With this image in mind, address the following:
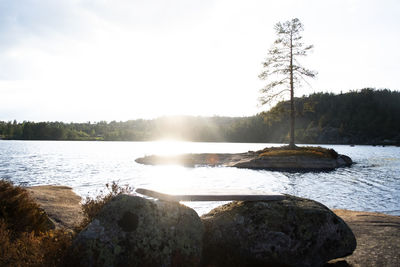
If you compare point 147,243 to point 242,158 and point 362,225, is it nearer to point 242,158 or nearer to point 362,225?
point 362,225

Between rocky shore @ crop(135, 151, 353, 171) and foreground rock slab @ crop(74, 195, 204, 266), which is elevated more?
foreground rock slab @ crop(74, 195, 204, 266)

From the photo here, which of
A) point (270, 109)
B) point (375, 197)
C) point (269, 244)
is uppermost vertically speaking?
point (270, 109)

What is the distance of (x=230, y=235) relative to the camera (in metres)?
6.22

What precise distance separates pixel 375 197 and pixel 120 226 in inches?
610

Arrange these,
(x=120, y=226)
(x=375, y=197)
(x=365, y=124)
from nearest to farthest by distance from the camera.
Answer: (x=120, y=226)
(x=375, y=197)
(x=365, y=124)

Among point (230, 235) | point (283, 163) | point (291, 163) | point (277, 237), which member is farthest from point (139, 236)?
point (291, 163)

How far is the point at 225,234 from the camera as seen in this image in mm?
6262

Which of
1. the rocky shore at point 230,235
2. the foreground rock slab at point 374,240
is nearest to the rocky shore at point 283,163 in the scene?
the foreground rock slab at point 374,240

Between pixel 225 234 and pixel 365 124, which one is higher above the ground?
pixel 365 124

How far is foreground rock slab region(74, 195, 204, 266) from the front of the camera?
4773mm

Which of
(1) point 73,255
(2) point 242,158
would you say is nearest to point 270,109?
(2) point 242,158

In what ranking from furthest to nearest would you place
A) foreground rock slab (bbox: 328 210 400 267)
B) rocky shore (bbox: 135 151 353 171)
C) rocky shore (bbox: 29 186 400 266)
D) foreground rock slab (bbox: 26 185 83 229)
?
rocky shore (bbox: 135 151 353 171) → foreground rock slab (bbox: 26 185 83 229) → foreground rock slab (bbox: 328 210 400 267) → rocky shore (bbox: 29 186 400 266)

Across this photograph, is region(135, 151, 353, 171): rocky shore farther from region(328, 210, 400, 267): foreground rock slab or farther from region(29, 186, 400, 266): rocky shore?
region(29, 186, 400, 266): rocky shore

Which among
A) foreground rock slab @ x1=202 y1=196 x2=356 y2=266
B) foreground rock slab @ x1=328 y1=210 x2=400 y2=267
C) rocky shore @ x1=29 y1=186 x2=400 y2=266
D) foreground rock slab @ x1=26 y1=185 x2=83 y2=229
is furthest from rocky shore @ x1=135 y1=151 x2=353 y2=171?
foreground rock slab @ x1=202 y1=196 x2=356 y2=266
